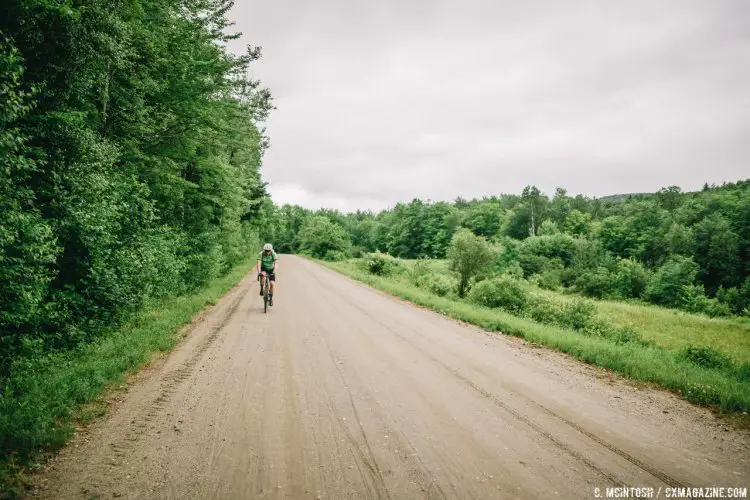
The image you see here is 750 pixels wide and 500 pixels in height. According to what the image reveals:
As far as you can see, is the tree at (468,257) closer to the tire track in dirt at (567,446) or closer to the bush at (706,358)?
the bush at (706,358)

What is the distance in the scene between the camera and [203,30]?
1298 centimetres

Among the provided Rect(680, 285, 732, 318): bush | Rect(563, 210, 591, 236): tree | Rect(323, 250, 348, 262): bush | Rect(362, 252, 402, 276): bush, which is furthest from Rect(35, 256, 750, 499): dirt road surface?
Rect(563, 210, 591, 236): tree

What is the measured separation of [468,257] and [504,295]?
663 cm

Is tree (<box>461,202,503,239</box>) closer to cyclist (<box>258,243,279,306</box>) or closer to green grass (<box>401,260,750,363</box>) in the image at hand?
green grass (<box>401,260,750,363</box>)

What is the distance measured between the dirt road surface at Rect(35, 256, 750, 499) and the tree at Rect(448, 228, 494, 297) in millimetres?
14629

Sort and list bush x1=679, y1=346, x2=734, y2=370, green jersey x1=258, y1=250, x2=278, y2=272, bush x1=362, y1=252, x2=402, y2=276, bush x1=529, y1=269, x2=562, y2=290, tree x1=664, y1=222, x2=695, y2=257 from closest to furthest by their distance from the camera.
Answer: bush x1=679, y1=346, x2=734, y2=370 → green jersey x1=258, y1=250, x2=278, y2=272 → bush x1=362, y1=252, x2=402, y2=276 → bush x1=529, y1=269, x2=562, y2=290 → tree x1=664, y1=222, x2=695, y2=257

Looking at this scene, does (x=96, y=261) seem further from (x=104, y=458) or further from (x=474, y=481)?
(x=474, y=481)

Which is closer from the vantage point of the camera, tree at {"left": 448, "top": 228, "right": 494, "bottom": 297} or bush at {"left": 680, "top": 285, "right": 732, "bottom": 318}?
tree at {"left": 448, "top": 228, "right": 494, "bottom": 297}

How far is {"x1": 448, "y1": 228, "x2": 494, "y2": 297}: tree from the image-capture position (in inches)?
883

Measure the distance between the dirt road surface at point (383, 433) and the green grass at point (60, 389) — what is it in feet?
0.87

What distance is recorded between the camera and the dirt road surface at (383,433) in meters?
3.55

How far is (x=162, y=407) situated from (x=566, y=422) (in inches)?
223

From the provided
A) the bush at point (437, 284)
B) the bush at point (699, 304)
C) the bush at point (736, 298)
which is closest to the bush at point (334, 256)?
the bush at point (437, 284)

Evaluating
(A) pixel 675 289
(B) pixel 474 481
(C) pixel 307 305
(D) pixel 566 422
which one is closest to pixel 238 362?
(B) pixel 474 481
